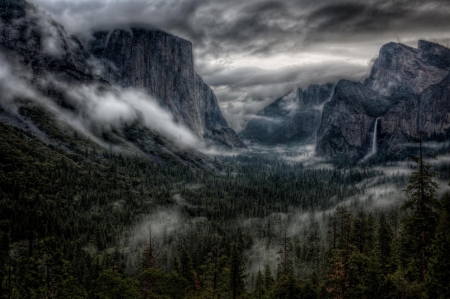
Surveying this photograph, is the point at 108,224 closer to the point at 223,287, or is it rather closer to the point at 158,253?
the point at 158,253

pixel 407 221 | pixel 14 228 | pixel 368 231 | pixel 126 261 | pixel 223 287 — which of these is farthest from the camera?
pixel 126 261

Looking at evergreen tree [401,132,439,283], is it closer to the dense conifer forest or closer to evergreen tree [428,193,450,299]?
the dense conifer forest

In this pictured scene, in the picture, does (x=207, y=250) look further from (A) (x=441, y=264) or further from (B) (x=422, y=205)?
(A) (x=441, y=264)

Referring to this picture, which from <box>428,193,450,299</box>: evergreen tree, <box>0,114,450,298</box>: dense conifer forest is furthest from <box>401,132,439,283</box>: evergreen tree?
<box>428,193,450,299</box>: evergreen tree

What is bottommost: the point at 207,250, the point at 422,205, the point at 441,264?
the point at 207,250

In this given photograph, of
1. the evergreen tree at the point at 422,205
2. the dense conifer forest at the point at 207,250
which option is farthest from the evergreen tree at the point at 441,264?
the evergreen tree at the point at 422,205

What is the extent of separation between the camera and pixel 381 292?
38.1 metres

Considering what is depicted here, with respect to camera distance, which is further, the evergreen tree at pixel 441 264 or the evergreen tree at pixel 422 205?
the evergreen tree at pixel 422 205

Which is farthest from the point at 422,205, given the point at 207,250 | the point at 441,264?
the point at 207,250

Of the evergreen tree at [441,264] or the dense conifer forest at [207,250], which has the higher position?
the evergreen tree at [441,264]

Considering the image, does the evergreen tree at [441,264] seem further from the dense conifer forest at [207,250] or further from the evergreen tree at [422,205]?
the evergreen tree at [422,205]

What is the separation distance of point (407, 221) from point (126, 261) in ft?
423

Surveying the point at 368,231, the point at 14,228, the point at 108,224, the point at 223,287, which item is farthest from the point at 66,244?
the point at 368,231

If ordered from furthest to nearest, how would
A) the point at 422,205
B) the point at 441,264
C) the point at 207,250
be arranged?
the point at 207,250, the point at 422,205, the point at 441,264
